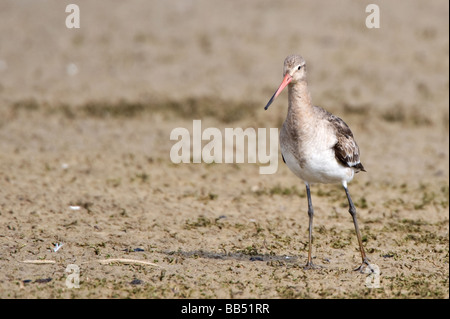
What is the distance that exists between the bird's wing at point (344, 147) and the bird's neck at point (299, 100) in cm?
34

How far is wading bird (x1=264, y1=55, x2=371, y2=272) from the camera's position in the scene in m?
6.16

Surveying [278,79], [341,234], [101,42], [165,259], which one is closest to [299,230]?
[341,234]

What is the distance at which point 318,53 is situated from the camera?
14203 mm

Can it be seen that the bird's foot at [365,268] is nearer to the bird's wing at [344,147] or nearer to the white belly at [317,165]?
the white belly at [317,165]

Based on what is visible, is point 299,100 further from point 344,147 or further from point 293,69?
point 344,147

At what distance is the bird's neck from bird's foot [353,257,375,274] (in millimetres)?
1391

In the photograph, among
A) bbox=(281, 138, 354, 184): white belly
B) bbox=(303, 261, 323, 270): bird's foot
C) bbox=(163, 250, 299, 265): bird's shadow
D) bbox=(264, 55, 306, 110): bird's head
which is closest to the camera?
bbox=(281, 138, 354, 184): white belly

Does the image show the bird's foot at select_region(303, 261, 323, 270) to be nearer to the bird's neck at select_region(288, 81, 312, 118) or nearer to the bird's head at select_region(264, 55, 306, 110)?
the bird's neck at select_region(288, 81, 312, 118)

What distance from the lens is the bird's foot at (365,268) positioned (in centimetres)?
631

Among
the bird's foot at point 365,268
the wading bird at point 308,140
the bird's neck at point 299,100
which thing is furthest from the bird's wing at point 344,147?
the bird's foot at point 365,268

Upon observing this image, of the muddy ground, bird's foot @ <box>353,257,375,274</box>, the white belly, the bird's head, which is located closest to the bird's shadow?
the muddy ground

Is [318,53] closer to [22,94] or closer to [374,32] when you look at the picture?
[374,32]

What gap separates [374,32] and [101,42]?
5.52m
